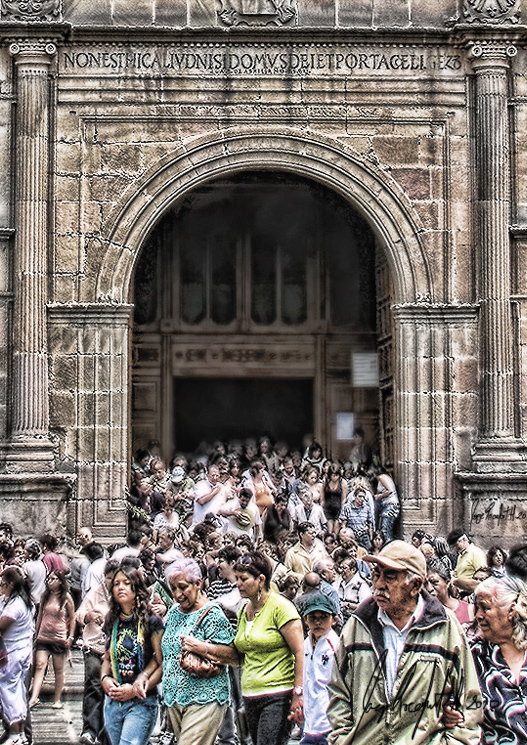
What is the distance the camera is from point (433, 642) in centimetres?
589

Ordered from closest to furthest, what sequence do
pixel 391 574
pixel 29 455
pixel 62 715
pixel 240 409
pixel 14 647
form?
pixel 391 574 → pixel 14 647 → pixel 62 715 → pixel 29 455 → pixel 240 409

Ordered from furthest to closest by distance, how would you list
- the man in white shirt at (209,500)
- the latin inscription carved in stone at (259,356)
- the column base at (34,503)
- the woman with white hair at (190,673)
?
the latin inscription carved in stone at (259,356) → the column base at (34,503) → the man in white shirt at (209,500) → the woman with white hair at (190,673)

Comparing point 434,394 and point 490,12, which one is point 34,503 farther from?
point 490,12

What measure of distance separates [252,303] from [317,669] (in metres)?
15.0

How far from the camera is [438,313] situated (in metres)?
15.5

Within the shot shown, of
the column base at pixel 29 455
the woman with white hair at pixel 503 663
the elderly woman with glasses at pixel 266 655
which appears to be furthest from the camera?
the column base at pixel 29 455

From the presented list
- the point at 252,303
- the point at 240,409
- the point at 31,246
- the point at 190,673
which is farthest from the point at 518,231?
the point at 190,673

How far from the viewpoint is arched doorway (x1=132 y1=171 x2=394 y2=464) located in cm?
2177

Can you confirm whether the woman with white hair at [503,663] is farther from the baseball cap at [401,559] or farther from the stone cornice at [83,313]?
the stone cornice at [83,313]

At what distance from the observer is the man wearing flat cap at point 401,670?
5828mm

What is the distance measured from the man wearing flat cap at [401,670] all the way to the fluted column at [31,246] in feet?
31.5

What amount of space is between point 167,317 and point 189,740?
15.4 metres

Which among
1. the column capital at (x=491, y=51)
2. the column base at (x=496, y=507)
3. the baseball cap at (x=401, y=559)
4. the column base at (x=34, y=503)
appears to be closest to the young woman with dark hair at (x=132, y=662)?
the baseball cap at (x=401, y=559)

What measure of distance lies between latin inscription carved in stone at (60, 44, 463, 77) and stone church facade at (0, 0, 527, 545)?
0.03 m
